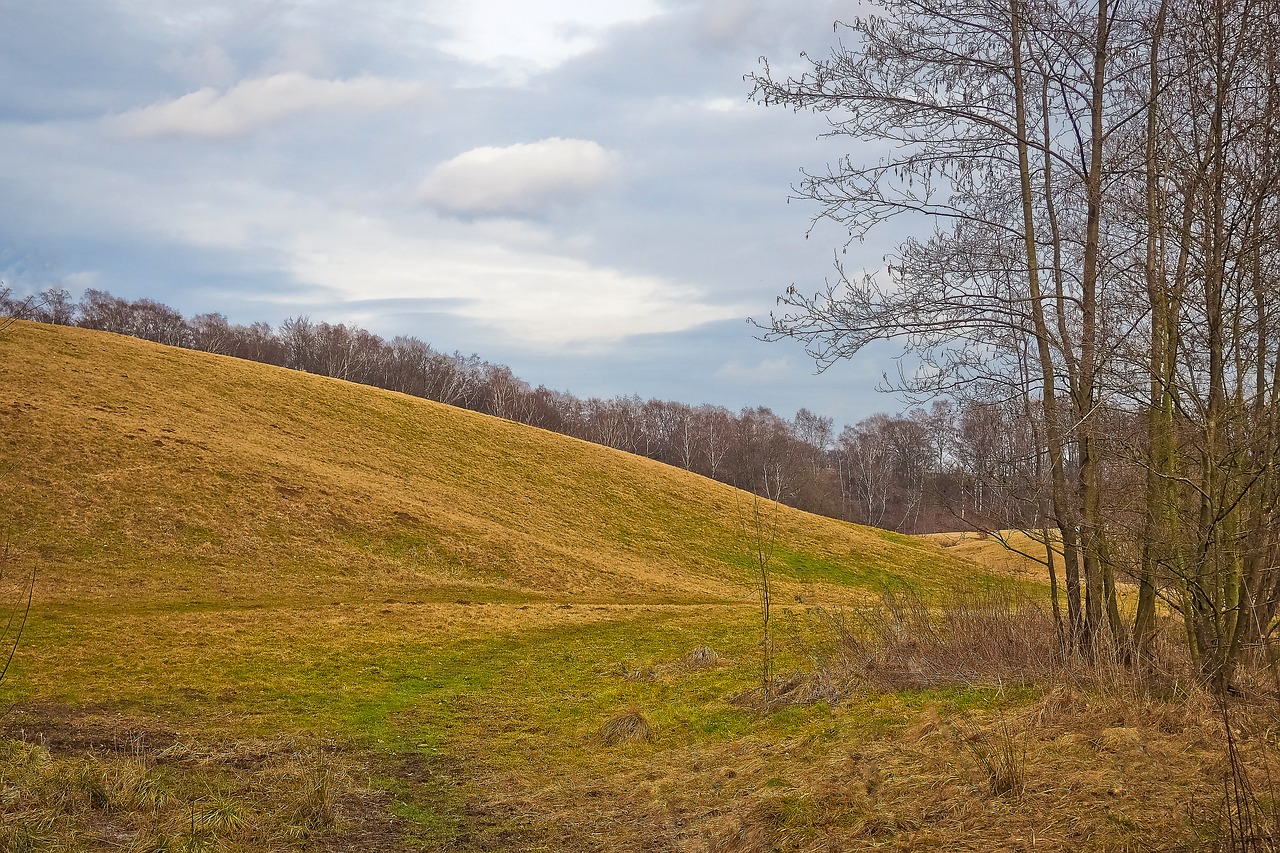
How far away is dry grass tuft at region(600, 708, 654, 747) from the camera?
9586 millimetres

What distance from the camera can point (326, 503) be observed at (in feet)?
99.1

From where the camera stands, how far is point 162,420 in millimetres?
33094

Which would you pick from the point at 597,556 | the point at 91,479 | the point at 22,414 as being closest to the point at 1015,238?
the point at 597,556

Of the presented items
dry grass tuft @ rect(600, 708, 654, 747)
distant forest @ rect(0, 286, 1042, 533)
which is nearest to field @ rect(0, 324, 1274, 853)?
dry grass tuft @ rect(600, 708, 654, 747)

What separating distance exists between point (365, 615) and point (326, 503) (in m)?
10.5

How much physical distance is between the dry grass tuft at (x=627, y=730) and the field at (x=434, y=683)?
36 millimetres

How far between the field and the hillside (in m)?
0.08

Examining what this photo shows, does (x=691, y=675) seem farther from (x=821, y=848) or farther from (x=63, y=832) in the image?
(x=63, y=832)

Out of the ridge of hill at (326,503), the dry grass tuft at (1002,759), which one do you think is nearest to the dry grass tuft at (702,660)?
the dry grass tuft at (1002,759)

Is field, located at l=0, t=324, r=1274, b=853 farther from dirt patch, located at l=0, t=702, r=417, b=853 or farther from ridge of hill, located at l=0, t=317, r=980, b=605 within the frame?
ridge of hill, located at l=0, t=317, r=980, b=605

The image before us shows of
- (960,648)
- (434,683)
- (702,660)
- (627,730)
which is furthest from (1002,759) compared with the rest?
(434,683)

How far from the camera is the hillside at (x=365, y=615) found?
717 centimetres

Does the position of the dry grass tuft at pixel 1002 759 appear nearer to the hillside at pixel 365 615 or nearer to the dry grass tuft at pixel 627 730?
the hillside at pixel 365 615

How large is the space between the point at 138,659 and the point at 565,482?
1112 inches
